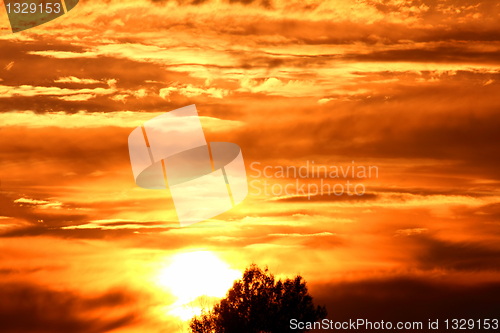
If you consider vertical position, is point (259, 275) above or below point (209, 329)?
above

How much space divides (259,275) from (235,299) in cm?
311

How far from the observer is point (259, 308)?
216ft

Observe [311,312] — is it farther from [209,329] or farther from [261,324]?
[209,329]

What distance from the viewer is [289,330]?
64.6 metres

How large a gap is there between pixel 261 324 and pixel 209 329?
5317 mm

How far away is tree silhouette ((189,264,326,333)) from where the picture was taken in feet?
214

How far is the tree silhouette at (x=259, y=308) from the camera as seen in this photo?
214 ft

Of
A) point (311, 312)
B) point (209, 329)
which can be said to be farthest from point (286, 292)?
point (209, 329)

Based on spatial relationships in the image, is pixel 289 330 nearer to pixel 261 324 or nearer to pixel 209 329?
pixel 261 324

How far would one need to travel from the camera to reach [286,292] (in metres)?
65.9

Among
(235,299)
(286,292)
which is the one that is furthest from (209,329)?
(286,292)

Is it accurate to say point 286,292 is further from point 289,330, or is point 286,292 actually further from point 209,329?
point 209,329

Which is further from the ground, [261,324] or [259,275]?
[259,275]

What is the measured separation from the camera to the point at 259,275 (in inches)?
2638
